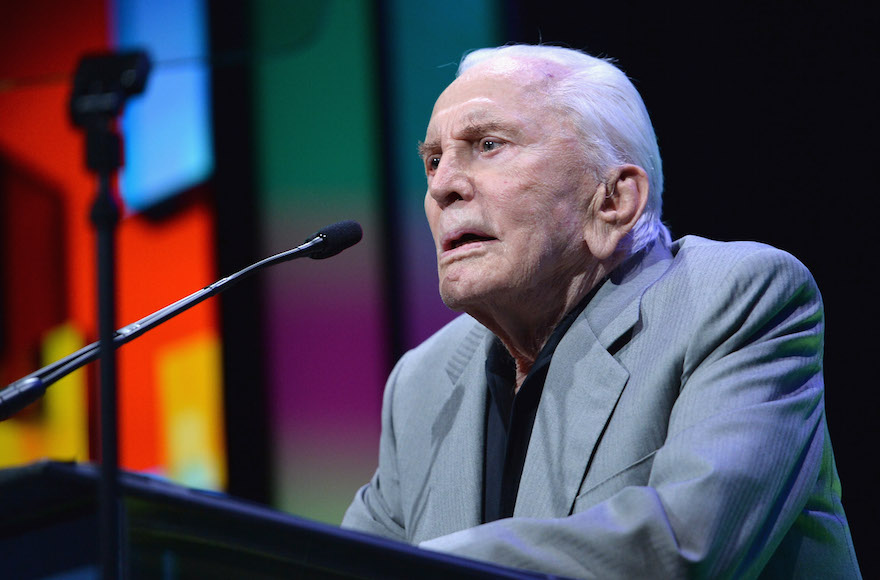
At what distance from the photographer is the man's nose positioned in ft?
5.86

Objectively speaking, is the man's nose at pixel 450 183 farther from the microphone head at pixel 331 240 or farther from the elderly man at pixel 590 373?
the microphone head at pixel 331 240

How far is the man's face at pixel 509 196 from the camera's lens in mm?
1746

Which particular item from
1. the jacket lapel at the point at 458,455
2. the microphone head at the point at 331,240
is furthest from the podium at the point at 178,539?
the jacket lapel at the point at 458,455

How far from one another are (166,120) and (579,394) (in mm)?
2329

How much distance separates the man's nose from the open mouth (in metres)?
0.08

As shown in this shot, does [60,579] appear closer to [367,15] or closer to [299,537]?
[299,537]

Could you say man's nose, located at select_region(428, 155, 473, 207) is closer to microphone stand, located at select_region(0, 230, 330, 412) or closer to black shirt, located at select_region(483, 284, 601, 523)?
black shirt, located at select_region(483, 284, 601, 523)

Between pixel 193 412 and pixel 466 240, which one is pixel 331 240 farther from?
pixel 193 412

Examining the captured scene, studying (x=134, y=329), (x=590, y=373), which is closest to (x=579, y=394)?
(x=590, y=373)

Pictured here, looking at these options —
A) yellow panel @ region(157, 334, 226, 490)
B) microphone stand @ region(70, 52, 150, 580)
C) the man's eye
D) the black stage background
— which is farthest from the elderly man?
yellow panel @ region(157, 334, 226, 490)

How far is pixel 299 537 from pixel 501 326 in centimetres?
95

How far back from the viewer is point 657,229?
185 centimetres

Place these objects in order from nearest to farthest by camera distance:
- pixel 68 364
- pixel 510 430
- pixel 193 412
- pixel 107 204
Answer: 1. pixel 107 204
2. pixel 68 364
3. pixel 510 430
4. pixel 193 412

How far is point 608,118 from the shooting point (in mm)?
1816
